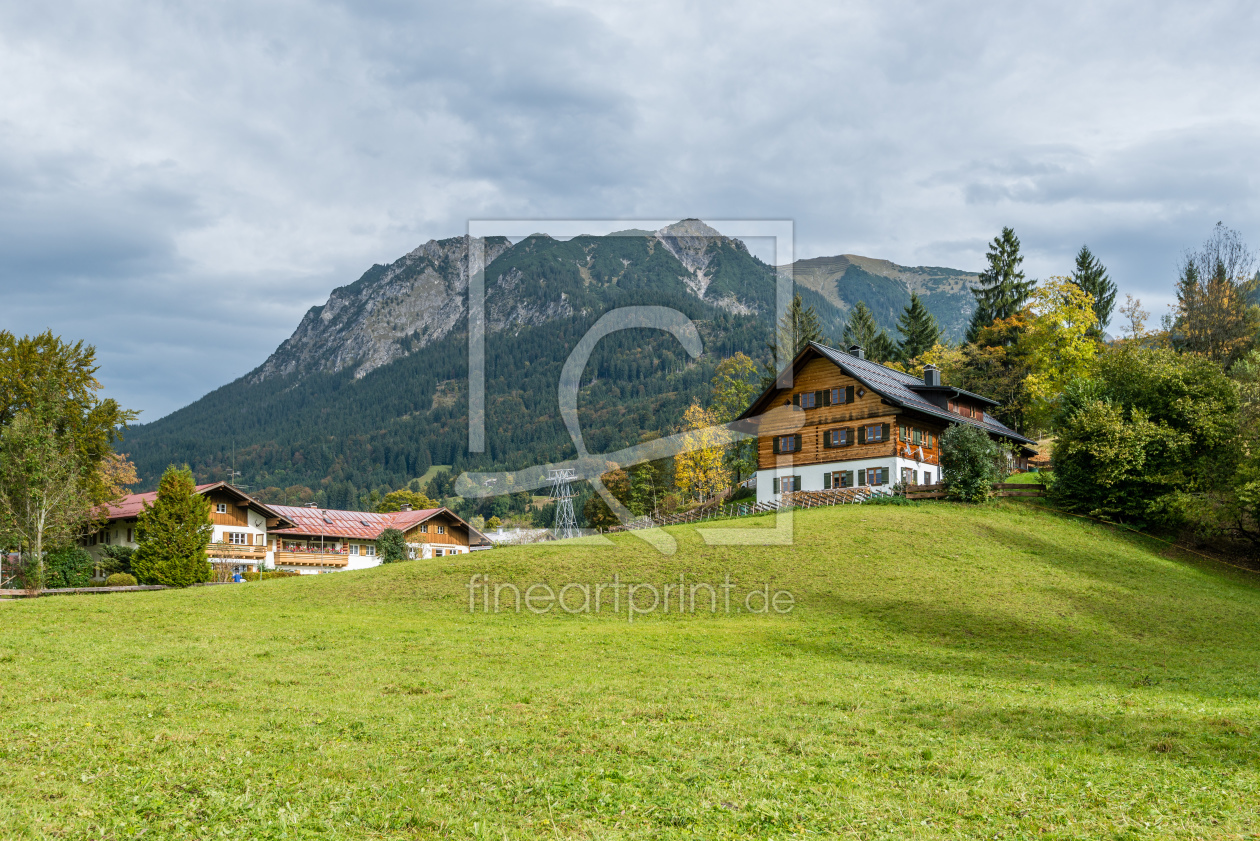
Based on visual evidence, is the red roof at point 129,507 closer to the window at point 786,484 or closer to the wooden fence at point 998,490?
the window at point 786,484

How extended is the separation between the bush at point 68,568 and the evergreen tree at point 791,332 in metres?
59.1

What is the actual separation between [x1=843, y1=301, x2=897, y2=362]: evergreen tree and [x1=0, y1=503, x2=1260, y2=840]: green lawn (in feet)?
208

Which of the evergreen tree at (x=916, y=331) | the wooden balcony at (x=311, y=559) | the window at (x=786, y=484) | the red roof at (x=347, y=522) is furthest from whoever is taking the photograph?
the evergreen tree at (x=916, y=331)

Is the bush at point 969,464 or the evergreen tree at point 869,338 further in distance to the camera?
the evergreen tree at point 869,338

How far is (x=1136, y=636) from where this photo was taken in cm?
2781

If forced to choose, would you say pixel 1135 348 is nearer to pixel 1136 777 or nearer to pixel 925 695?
pixel 925 695

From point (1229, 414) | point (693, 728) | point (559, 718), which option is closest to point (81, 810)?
point (559, 718)

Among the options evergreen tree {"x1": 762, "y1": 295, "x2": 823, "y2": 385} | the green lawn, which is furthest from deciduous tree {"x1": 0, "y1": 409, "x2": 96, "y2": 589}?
evergreen tree {"x1": 762, "y1": 295, "x2": 823, "y2": 385}

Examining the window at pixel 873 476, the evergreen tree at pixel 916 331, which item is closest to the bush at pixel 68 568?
the window at pixel 873 476

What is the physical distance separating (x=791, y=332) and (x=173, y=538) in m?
61.6

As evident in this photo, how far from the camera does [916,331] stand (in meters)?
96.3

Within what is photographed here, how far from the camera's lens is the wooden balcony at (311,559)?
68500 millimetres

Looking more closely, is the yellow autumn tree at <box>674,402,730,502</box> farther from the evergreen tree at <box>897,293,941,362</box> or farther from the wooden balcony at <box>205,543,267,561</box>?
the wooden balcony at <box>205,543,267,561</box>

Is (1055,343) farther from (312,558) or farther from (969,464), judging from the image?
(312,558)
